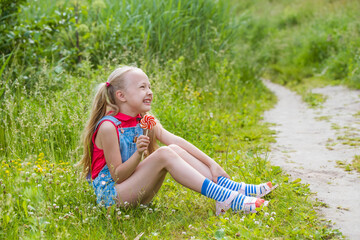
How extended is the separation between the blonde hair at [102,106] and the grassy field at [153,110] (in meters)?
0.21

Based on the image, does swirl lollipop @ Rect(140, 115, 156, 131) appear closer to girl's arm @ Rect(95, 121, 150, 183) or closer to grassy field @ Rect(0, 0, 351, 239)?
girl's arm @ Rect(95, 121, 150, 183)

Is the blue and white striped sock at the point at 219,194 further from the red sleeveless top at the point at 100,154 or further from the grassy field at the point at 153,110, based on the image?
the red sleeveless top at the point at 100,154

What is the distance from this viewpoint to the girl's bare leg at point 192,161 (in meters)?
3.22

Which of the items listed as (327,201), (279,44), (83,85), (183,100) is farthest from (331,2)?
(327,201)

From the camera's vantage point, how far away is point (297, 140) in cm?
511

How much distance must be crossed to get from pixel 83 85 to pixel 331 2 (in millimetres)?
12721

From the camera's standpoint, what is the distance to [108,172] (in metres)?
3.08

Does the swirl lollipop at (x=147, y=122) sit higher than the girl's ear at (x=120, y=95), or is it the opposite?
the girl's ear at (x=120, y=95)

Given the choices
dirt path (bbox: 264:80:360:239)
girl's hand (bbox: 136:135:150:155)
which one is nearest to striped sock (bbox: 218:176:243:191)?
dirt path (bbox: 264:80:360:239)

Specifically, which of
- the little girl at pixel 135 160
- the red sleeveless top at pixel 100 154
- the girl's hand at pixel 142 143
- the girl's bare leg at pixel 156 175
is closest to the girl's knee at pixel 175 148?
the little girl at pixel 135 160

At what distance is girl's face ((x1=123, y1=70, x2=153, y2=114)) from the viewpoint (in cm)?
308

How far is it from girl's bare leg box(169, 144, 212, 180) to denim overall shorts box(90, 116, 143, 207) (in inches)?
12.6

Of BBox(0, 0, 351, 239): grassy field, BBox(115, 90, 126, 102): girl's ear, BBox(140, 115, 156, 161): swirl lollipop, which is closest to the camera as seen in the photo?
BBox(0, 0, 351, 239): grassy field

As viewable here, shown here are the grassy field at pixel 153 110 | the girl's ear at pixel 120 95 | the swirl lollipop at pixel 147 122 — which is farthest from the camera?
the girl's ear at pixel 120 95
